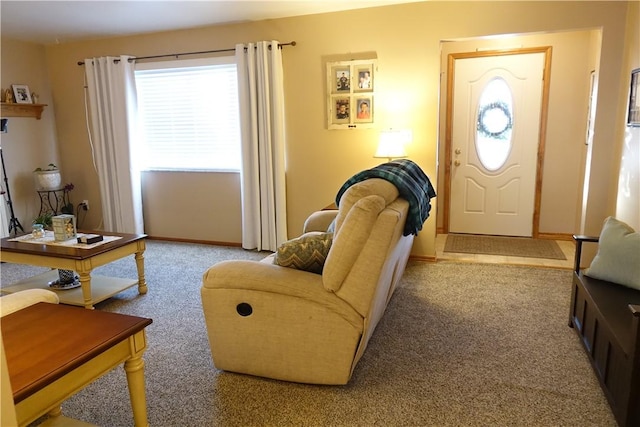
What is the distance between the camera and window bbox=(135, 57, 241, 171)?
4.82m

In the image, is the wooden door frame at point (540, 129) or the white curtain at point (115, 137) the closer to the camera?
the wooden door frame at point (540, 129)

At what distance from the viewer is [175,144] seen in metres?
5.14

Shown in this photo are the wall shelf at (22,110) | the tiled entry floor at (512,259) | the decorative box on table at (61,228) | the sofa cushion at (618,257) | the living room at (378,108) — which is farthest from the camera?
the wall shelf at (22,110)

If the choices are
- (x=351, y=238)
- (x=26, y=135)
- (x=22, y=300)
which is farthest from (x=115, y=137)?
(x=351, y=238)

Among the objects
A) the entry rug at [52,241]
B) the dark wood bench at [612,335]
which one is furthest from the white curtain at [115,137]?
the dark wood bench at [612,335]

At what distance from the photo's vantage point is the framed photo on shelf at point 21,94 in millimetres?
5070

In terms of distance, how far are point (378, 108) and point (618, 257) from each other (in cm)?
245

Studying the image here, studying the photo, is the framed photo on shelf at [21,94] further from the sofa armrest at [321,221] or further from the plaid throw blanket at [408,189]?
the plaid throw blanket at [408,189]

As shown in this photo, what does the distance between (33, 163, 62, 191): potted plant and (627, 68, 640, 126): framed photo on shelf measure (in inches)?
225

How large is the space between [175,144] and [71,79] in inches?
62.5

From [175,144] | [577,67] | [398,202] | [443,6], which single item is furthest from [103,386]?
[577,67]

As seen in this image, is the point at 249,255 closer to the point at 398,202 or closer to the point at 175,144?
the point at 175,144

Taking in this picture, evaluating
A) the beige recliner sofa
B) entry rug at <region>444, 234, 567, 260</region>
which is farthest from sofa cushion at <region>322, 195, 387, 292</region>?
entry rug at <region>444, 234, 567, 260</region>

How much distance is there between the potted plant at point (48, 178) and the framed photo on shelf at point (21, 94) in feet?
2.56
